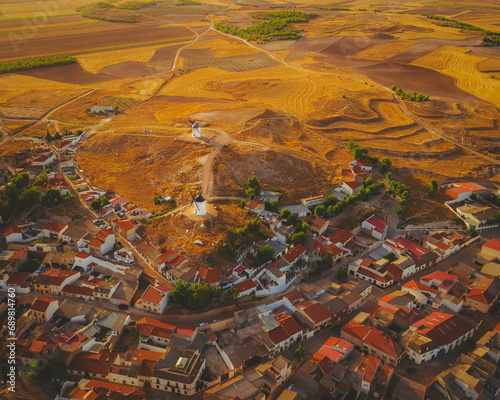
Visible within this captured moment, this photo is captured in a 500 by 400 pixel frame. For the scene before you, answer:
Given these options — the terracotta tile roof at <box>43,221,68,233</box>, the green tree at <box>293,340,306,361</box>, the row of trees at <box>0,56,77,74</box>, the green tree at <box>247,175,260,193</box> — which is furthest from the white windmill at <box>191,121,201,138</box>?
the row of trees at <box>0,56,77,74</box>

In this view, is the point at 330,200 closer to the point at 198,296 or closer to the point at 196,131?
the point at 198,296

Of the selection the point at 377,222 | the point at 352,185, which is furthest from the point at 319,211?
the point at 352,185

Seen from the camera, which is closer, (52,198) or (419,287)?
(419,287)

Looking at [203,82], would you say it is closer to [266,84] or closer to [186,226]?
[266,84]

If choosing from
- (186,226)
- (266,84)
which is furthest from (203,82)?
(186,226)

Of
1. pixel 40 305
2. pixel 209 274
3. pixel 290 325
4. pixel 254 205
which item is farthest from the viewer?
pixel 254 205

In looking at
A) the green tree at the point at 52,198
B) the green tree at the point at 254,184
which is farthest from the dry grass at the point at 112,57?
the green tree at the point at 254,184

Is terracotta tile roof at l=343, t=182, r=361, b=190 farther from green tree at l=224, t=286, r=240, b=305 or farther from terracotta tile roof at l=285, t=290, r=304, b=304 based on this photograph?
green tree at l=224, t=286, r=240, b=305
